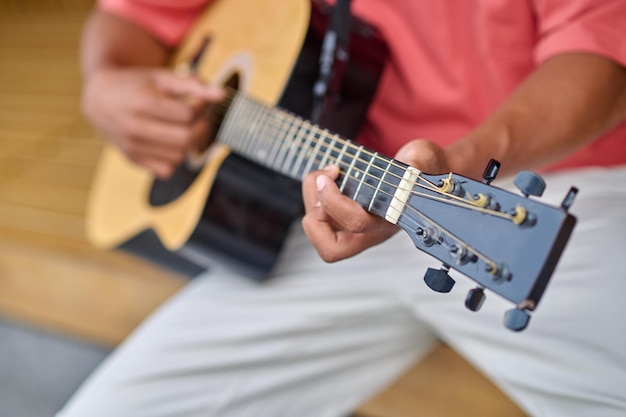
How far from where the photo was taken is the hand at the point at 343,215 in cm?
47

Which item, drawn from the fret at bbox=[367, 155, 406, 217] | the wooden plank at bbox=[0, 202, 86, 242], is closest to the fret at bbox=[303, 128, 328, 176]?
the fret at bbox=[367, 155, 406, 217]

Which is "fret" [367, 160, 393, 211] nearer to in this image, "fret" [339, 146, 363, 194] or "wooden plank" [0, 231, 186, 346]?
"fret" [339, 146, 363, 194]

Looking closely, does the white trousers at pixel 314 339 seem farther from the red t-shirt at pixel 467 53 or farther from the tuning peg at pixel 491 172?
the tuning peg at pixel 491 172

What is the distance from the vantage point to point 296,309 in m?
0.82

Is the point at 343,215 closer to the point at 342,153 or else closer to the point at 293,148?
the point at 342,153

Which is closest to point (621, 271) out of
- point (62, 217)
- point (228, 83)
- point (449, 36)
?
point (449, 36)

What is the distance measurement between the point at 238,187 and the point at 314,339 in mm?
225

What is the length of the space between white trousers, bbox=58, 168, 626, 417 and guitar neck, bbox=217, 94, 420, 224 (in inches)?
Answer: 6.4

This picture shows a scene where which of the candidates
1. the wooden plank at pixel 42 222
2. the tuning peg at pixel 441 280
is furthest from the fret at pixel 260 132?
the wooden plank at pixel 42 222

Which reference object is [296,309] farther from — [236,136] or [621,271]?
[621,271]

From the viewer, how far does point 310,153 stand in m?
0.57

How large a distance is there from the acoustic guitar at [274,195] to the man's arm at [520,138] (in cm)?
2

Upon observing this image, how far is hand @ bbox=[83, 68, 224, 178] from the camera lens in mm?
859

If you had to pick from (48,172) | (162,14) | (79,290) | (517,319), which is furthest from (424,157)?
(48,172)
